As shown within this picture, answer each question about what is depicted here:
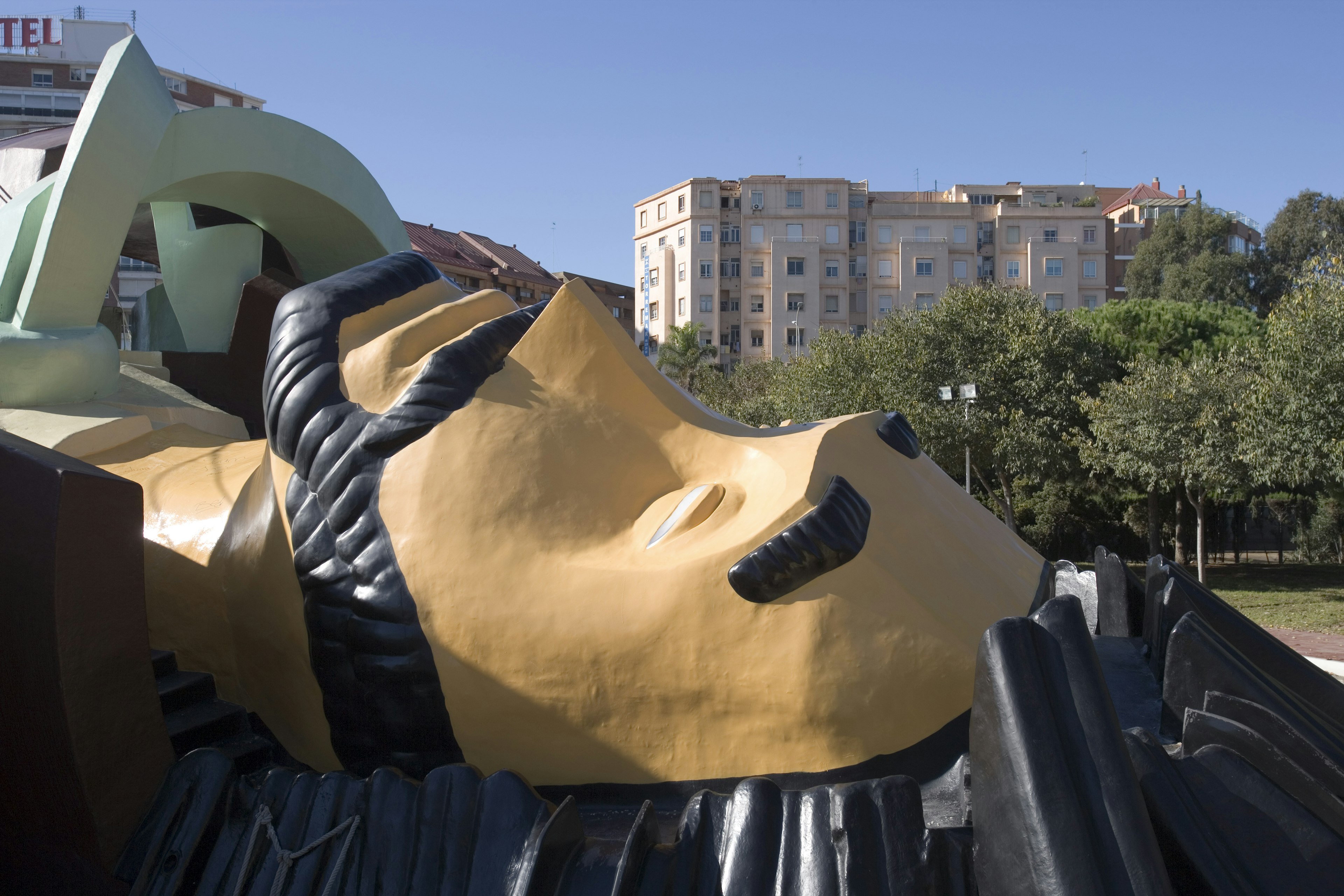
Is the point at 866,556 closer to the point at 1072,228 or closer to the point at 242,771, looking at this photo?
the point at 242,771

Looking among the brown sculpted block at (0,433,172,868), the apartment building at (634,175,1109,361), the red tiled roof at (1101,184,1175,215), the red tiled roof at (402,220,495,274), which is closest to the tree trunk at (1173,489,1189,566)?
the brown sculpted block at (0,433,172,868)

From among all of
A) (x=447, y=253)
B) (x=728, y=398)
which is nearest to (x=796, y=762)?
(x=728, y=398)

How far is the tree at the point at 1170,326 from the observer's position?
27.9m

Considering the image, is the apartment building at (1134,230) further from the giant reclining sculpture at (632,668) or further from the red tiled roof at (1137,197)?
the giant reclining sculpture at (632,668)

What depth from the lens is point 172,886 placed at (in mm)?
2814

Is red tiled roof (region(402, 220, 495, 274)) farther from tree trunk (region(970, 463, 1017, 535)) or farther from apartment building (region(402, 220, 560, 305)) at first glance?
tree trunk (region(970, 463, 1017, 535))

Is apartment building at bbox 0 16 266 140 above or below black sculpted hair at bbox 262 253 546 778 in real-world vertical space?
above

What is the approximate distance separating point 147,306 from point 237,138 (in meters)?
2.35

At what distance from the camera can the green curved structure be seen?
5324mm

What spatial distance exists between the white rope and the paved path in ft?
33.3

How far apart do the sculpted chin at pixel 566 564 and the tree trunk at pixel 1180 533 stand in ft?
63.2

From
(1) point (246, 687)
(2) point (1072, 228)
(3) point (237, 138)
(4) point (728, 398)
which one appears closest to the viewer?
(1) point (246, 687)

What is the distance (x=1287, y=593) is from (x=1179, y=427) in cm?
363

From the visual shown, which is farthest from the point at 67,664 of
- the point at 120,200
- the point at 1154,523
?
the point at 1154,523
